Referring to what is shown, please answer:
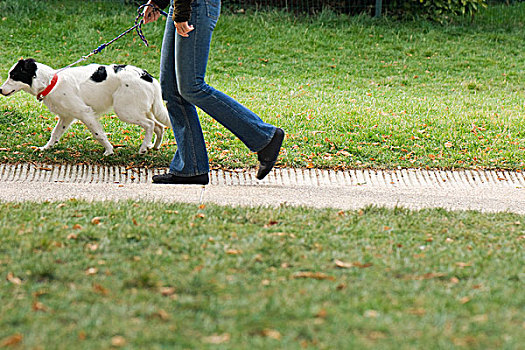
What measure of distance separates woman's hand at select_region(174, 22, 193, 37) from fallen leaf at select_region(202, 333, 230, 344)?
90.8 inches

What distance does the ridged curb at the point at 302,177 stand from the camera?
5270 millimetres

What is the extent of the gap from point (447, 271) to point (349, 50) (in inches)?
359

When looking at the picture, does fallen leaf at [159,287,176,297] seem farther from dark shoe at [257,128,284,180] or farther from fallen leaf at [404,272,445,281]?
dark shoe at [257,128,284,180]

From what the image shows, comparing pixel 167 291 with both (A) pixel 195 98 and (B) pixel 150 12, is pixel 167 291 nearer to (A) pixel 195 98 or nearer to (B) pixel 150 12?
(A) pixel 195 98

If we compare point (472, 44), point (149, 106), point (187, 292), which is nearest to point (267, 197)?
point (149, 106)

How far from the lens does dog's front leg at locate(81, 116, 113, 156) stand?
18.0 ft

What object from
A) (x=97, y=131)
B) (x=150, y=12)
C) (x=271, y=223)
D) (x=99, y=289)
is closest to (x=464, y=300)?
(x=271, y=223)

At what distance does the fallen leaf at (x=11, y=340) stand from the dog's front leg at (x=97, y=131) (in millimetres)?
3424

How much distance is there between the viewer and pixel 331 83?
391 inches

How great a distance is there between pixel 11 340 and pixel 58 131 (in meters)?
3.80

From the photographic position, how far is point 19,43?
→ 11.1 m

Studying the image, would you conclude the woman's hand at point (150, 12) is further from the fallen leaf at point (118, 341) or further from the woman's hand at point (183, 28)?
the fallen leaf at point (118, 341)

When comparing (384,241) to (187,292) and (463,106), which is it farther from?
(463,106)

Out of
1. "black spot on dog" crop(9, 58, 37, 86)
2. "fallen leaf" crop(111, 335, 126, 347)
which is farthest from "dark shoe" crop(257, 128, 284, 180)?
"fallen leaf" crop(111, 335, 126, 347)
